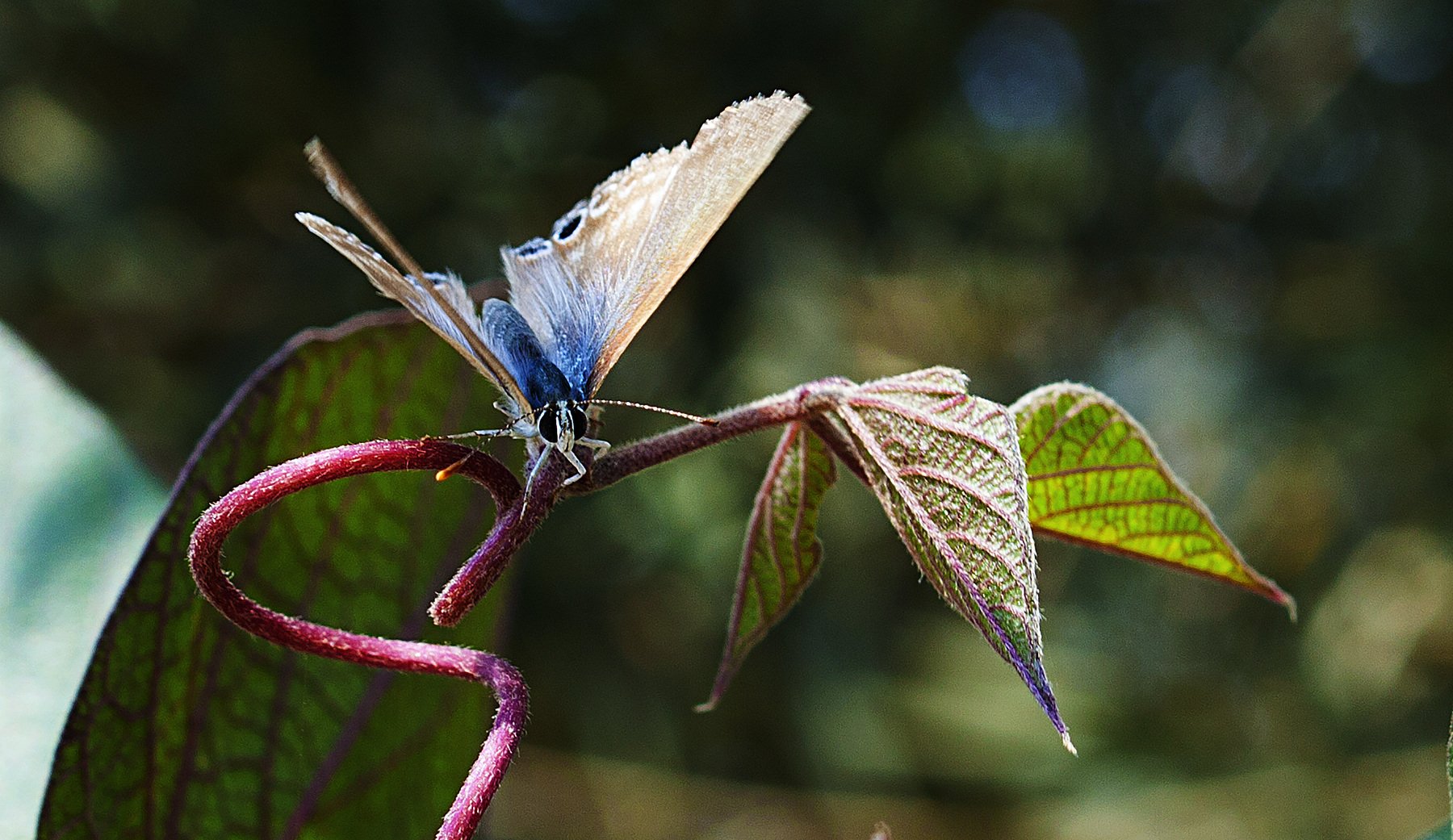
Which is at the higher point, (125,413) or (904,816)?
(125,413)

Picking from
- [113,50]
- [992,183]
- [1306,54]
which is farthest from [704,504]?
[1306,54]

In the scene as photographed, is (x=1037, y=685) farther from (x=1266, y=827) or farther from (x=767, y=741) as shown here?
(x=767, y=741)

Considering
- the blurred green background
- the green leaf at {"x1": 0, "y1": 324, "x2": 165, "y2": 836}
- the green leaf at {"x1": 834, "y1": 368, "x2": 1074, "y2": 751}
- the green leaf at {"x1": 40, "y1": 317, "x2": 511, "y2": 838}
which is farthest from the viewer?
the blurred green background

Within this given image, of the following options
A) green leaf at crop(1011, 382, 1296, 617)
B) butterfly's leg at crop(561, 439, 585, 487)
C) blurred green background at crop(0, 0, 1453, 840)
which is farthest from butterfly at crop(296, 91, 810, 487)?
blurred green background at crop(0, 0, 1453, 840)

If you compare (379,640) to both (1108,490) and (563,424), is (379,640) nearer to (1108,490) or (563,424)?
(563,424)

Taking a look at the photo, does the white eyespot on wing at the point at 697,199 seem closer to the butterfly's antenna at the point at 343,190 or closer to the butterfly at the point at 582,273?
the butterfly at the point at 582,273

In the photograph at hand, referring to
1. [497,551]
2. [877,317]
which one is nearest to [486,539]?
[497,551]

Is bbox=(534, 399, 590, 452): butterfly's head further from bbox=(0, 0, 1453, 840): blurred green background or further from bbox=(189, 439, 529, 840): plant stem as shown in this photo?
bbox=(0, 0, 1453, 840): blurred green background

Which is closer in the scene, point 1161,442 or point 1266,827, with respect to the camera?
point 1266,827
